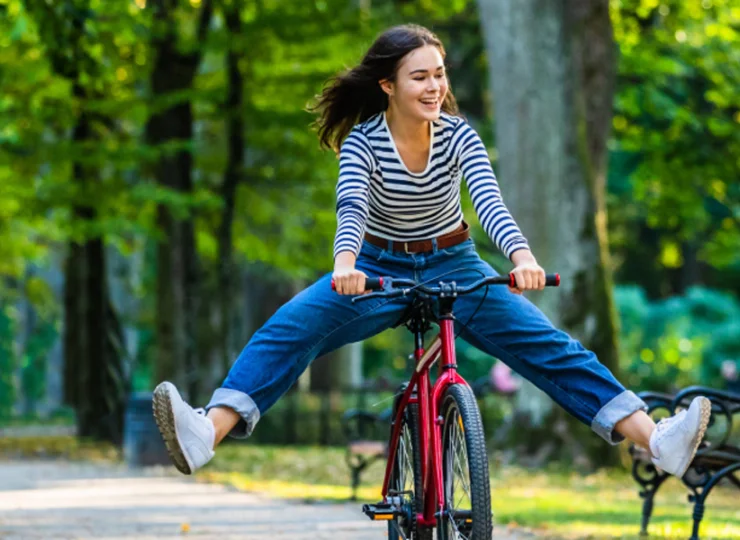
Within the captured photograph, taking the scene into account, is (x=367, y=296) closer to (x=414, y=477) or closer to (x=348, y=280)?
(x=348, y=280)

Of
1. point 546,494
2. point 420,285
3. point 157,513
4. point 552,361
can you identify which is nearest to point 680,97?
point 546,494

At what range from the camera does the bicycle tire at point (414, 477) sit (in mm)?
5113

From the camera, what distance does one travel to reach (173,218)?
17703 millimetres

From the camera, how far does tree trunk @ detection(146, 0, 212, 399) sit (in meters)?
17.7

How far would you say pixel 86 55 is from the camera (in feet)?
32.5

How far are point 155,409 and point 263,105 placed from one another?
13917 millimetres

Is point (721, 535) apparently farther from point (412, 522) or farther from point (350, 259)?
point (350, 259)

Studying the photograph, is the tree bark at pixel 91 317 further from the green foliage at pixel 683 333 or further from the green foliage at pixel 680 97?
the green foliage at pixel 683 333

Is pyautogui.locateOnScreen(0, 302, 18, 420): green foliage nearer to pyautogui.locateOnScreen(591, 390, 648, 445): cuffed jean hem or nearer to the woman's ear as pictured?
the woman's ear

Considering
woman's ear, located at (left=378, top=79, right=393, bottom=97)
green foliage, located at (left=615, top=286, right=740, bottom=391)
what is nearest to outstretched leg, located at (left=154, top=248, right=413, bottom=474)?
woman's ear, located at (left=378, top=79, right=393, bottom=97)

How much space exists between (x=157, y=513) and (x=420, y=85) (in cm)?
519

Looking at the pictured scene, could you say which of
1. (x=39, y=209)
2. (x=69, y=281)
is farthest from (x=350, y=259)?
(x=69, y=281)

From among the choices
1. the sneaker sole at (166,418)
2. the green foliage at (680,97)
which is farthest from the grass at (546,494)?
the green foliage at (680,97)

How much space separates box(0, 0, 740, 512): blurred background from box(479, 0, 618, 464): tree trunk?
20mm
